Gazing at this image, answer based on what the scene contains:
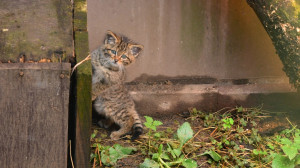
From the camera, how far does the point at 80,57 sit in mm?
2191

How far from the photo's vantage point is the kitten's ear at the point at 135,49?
15.6 ft

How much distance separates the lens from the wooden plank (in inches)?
79.7

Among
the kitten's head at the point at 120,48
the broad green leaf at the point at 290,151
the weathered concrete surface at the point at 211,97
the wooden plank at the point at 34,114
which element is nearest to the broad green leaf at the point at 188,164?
the broad green leaf at the point at 290,151

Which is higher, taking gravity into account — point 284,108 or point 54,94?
point 54,94

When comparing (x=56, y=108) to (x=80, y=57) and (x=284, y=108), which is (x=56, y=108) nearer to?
(x=80, y=57)

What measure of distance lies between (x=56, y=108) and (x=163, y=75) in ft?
10.3

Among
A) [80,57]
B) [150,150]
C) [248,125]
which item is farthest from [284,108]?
[80,57]

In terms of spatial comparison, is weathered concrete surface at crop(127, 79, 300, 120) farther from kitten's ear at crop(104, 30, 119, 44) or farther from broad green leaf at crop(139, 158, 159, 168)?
broad green leaf at crop(139, 158, 159, 168)

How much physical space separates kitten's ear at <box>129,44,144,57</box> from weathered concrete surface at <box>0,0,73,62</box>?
2246mm

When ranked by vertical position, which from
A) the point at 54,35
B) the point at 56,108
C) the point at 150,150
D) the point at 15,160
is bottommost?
the point at 150,150

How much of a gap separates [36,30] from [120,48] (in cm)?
245

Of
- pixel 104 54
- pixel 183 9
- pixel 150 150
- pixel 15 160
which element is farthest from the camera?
pixel 183 9

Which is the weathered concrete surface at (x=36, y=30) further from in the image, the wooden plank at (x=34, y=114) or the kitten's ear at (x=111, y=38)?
the kitten's ear at (x=111, y=38)

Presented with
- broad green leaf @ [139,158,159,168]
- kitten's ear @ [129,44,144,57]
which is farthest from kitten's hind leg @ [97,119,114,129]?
broad green leaf @ [139,158,159,168]
